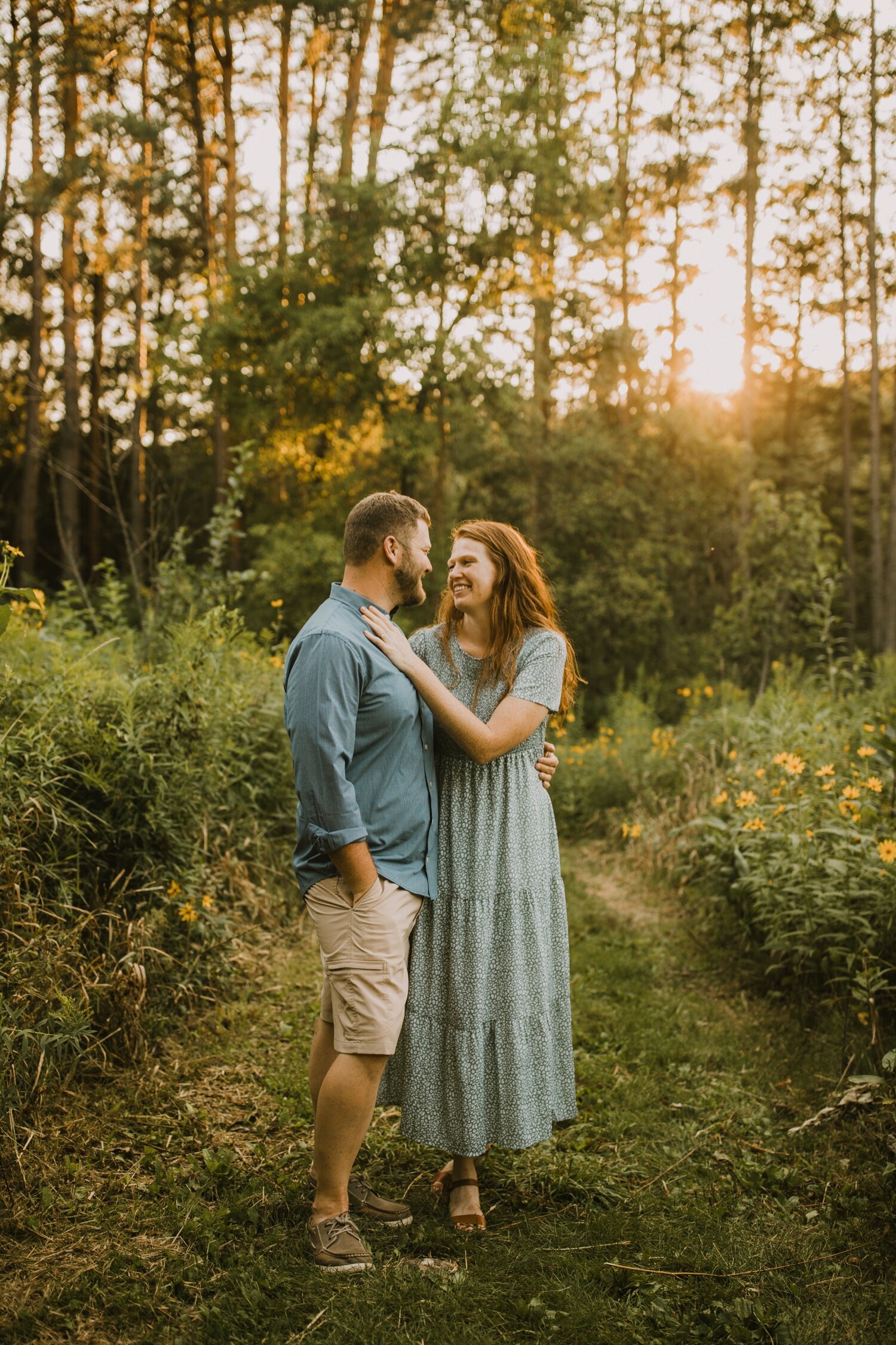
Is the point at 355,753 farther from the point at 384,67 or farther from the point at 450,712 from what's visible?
the point at 384,67

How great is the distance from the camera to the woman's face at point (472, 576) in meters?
2.61

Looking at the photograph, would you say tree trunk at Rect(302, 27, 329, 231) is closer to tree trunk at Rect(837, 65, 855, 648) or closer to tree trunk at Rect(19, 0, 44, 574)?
tree trunk at Rect(19, 0, 44, 574)

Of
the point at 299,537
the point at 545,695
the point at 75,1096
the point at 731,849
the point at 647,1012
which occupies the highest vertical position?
the point at 299,537

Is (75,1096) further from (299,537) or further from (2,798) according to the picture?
(299,537)

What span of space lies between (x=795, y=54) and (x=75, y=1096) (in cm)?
1797

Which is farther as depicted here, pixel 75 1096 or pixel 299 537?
pixel 299 537

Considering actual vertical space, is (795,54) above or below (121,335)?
above

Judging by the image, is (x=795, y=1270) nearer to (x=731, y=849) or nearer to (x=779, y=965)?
(x=779, y=965)

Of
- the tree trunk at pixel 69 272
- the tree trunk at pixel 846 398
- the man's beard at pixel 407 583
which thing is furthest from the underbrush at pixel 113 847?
the tree trunk at pixel 846 398

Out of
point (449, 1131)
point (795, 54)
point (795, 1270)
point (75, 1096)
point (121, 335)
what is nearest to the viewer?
point (795, 1270)

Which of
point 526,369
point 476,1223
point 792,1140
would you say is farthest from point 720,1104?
point 526,369

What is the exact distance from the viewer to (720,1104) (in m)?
3.24

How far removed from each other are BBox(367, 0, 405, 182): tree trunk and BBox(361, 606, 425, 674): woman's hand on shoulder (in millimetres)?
11912

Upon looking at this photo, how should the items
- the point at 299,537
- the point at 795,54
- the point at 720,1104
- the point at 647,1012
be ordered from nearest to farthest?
1. the point at 720,1104
2. the point at 647,1012
3. the point at 299,537
4. the point at 795,54
